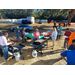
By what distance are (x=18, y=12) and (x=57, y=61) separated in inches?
1720

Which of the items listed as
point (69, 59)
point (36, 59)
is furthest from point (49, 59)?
point (69, 59)

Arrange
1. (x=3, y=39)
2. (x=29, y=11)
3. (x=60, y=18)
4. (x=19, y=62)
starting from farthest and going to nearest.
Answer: (x=29, y=11) → (x=60, y=18) → (x=19, y=62) → (x=3, y=39)

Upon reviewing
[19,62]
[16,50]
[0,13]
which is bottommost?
[19,62]

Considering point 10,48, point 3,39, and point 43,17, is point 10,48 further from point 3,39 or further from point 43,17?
point 43,17

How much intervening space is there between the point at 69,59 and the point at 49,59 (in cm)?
249

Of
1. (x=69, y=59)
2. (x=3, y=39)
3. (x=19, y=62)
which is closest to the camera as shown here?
(x=69, y=59)

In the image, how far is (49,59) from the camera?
4.21 m

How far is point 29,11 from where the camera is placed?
4472cm

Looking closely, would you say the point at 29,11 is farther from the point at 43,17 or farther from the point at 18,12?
the point at 43,17

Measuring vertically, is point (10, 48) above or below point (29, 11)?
below

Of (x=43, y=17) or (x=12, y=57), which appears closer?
(x=12, y=57)

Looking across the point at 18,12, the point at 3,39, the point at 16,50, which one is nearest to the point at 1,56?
the point at 16,50

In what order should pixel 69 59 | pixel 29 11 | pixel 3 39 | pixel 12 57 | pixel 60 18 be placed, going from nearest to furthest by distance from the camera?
pixel 69 59
pixel 3 39
pixel 12 57
pixel 60 18
pixel 29 11

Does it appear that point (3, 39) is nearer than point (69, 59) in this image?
No
